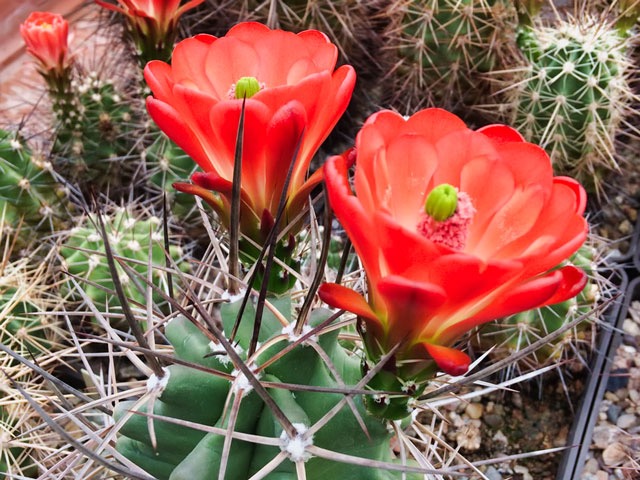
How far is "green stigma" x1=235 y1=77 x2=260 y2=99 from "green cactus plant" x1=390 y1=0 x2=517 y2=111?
993 mm

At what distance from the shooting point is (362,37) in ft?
5.47

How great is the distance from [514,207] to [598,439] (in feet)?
3.21

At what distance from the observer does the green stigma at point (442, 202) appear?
437 millimetres

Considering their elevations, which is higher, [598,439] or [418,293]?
[418,293]

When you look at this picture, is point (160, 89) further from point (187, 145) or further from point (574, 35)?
point (574, 35)

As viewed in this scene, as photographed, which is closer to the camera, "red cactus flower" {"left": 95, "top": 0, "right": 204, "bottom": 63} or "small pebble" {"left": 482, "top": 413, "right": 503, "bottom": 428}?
"red cactus flower" {"left": 95, "top": 0, "right": 204, "bottom": 63}

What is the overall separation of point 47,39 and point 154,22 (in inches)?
15.9

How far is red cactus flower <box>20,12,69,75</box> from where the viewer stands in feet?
4.59

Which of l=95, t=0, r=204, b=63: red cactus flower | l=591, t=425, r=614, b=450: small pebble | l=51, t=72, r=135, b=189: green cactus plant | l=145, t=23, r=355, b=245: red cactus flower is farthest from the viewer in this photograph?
l=51, t=72, r=135, b=189: green cactus plant

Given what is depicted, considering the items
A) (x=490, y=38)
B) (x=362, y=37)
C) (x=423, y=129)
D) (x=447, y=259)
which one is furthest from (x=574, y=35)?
(x=447, y=259)

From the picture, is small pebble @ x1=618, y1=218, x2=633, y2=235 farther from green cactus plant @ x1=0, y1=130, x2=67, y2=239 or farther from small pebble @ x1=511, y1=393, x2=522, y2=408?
green cactus plant @ x1=0, y1=130, x2=67, y2=239

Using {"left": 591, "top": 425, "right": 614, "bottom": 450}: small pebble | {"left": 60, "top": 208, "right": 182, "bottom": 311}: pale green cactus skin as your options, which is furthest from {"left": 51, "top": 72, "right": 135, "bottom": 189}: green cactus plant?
{"left": 591, "top": 425, "right": 614, "bottom": 450}: small pebble

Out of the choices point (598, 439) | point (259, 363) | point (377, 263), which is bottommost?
point (598, 439)

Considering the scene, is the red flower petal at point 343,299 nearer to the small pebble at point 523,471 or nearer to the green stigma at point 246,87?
the green stigma at point 246,87
